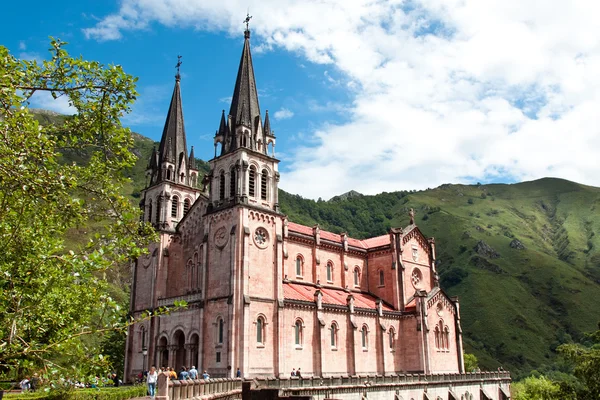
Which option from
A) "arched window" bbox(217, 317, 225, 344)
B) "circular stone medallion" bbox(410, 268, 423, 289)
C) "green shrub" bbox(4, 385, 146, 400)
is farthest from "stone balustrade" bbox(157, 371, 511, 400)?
"circular stone medallion" bbox(410, 268, 423, 289)

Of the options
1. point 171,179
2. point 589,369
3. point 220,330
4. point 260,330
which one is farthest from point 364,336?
point 171,179

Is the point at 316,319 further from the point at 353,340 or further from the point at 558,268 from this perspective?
the point at 558,268

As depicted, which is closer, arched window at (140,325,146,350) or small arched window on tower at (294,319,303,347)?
small arched window on tower at (294,319,303,347)

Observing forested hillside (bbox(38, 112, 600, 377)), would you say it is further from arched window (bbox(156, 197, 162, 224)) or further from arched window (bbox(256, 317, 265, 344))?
arched window (bbox(256, 317, 265, 344))

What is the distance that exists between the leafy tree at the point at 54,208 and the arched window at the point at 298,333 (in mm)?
29805

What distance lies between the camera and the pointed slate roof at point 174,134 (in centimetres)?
5638

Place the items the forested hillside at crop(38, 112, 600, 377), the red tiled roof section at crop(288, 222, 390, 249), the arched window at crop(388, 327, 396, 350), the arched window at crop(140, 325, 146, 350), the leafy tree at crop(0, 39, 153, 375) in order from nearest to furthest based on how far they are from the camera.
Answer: the leafy tree at crop(0, 39, 153, 375)
the arched window at crop(140, 325, 146, 350)
the arched window at crop(388, 327, 396, 350)
the red tiled roof section at crop(288, 222, 390, 249)
the forested hillside at crop(38, 112, 600, 377)

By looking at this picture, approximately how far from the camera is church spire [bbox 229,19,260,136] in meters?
49.4

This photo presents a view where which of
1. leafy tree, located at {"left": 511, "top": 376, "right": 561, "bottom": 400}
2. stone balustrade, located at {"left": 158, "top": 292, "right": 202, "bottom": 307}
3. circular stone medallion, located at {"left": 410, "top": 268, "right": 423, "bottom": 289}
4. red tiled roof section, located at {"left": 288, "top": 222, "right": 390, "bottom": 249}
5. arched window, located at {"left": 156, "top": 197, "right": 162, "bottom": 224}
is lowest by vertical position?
leafy tree, located at {"left": 511, "top": 376, "right": 561, "bottom": 400}

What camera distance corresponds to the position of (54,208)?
1486 cm

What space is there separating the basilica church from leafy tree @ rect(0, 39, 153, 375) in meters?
26.7

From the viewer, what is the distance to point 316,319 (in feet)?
156

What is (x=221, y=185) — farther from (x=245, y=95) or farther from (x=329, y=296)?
(x=329, y=296)

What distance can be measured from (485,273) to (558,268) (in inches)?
921
